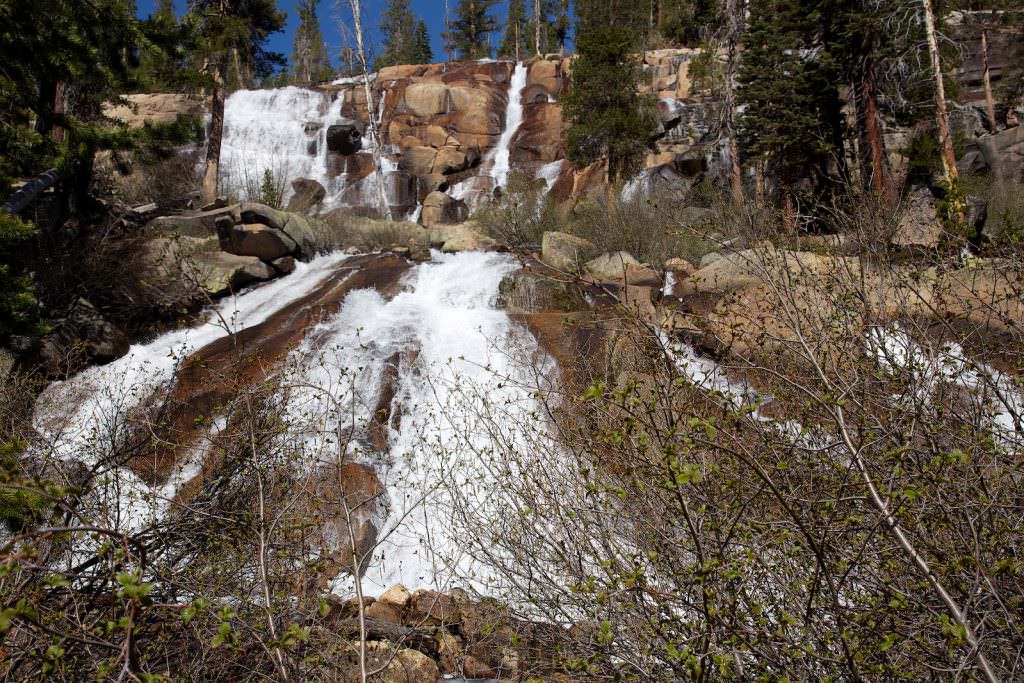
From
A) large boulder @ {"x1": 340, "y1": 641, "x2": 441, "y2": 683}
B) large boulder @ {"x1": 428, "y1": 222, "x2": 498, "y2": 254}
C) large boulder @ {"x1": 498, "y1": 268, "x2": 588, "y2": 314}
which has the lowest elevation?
large boulder @ {"x1": 340, "y1": 641, "x2": 441, "y2": 683}

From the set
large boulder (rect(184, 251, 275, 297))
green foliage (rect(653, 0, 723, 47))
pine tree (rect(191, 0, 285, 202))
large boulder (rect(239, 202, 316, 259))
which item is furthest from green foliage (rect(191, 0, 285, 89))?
green foliage (rect(653, 0, 723, 47))

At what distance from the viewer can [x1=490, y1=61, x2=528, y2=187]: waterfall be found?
27312 millimetres

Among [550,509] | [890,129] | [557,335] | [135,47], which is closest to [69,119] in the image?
[135,47]

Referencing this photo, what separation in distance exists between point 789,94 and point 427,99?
1843cm

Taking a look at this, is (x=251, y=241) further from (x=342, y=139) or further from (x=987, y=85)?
(x=987, y=85)

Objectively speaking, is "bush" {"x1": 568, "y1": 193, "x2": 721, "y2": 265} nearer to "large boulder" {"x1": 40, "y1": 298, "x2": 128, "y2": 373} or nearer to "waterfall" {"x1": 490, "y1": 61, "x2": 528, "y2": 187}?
"large boulder" {"x1": 40, "y1": 298, "x2": 128, "y2": 373}

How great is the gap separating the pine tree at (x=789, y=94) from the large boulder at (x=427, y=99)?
51.6 ft

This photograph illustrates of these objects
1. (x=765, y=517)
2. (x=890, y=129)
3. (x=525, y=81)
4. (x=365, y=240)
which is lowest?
(x=765, y=517)

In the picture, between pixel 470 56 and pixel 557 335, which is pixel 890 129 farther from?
pixel 470 56

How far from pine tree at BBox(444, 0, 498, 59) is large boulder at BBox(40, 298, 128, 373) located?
43.6 m

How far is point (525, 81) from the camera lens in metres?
31.7

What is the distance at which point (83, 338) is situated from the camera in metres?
10.4

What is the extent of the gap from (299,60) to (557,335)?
54.8 m

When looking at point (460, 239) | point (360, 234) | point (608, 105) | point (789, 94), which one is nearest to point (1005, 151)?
point (789, 94)
